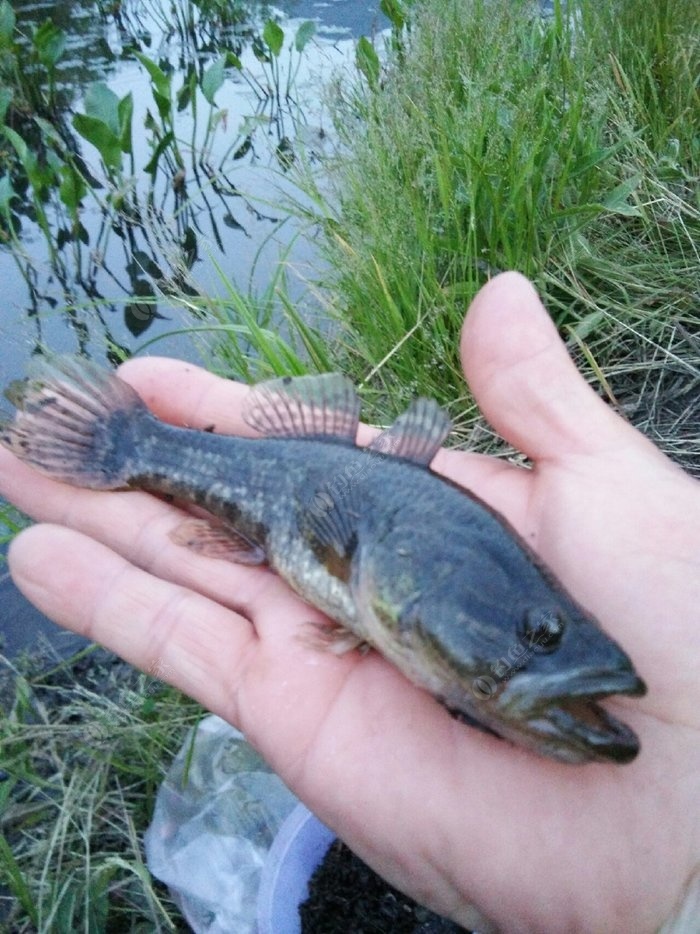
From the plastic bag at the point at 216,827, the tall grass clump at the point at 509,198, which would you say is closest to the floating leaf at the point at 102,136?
the tall grass clump at the point at 509,198

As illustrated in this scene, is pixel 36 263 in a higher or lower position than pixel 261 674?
higher

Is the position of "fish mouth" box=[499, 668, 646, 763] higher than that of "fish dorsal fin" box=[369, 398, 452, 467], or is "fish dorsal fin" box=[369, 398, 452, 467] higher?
"fish dorsal fin" box=[369, 398, 452, 467]

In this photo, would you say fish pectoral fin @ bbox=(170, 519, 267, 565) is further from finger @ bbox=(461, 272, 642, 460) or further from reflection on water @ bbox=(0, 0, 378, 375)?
reflection on water @ bbox=(0, 0, 378, 375)

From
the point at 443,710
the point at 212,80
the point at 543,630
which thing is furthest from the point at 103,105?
the point at 543,630

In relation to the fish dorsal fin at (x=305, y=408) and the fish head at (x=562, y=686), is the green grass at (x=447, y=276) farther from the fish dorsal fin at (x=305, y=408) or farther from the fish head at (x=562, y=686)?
the fish head at (x=562, y=686)

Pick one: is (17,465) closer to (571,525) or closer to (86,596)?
(86,596)

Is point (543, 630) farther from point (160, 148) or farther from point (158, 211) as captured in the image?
point (160, 148)

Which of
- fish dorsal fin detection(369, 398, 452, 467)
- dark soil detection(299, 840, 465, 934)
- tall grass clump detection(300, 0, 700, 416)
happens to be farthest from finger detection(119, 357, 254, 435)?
dark soil detection(299, 840, 465, 934)

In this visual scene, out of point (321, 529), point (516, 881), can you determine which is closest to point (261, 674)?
point (321, 529)
